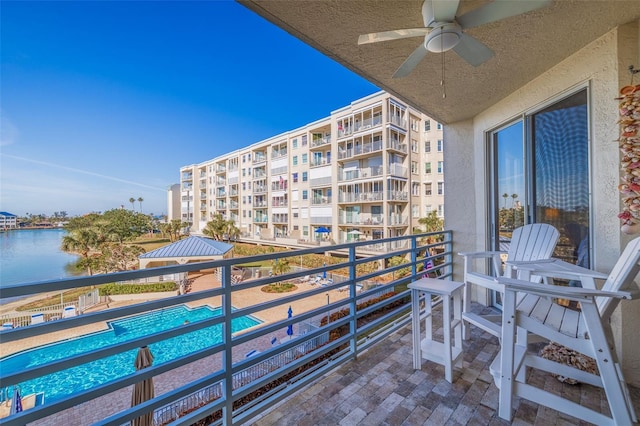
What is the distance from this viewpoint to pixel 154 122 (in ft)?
77.4

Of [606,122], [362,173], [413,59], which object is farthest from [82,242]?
[606,122]

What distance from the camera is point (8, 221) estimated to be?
30.8 feet

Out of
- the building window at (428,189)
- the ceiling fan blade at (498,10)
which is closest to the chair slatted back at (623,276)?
the ceiling fan blade at (498,10)

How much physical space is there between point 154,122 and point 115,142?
3576 millimetres

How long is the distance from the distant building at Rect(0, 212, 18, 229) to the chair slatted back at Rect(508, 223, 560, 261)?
493 inches

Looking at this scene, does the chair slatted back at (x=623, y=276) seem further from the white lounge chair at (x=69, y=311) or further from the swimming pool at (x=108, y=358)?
the white lounge chair at (x=69, y=311)

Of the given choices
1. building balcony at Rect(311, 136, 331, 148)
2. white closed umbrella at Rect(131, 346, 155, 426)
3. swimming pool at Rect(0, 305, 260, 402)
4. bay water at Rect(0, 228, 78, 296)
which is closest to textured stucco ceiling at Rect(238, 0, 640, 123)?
white closed umbrella at Rect(131, 346, 155, 426)

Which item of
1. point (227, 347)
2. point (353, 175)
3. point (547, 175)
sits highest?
point (353, 175)

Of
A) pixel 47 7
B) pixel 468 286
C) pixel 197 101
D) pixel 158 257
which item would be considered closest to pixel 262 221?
pixel 197 101

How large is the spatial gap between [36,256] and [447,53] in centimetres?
2425

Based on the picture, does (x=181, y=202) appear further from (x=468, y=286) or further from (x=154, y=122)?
(x=468, y=286)

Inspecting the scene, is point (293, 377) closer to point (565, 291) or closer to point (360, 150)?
point (565, 291)

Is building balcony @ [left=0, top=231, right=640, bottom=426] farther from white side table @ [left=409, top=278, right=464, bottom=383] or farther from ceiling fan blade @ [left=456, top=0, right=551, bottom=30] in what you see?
ceiling fan blade @ [left=456, top=0, right=551, bottom=30]

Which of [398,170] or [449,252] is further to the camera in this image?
[398,170]
